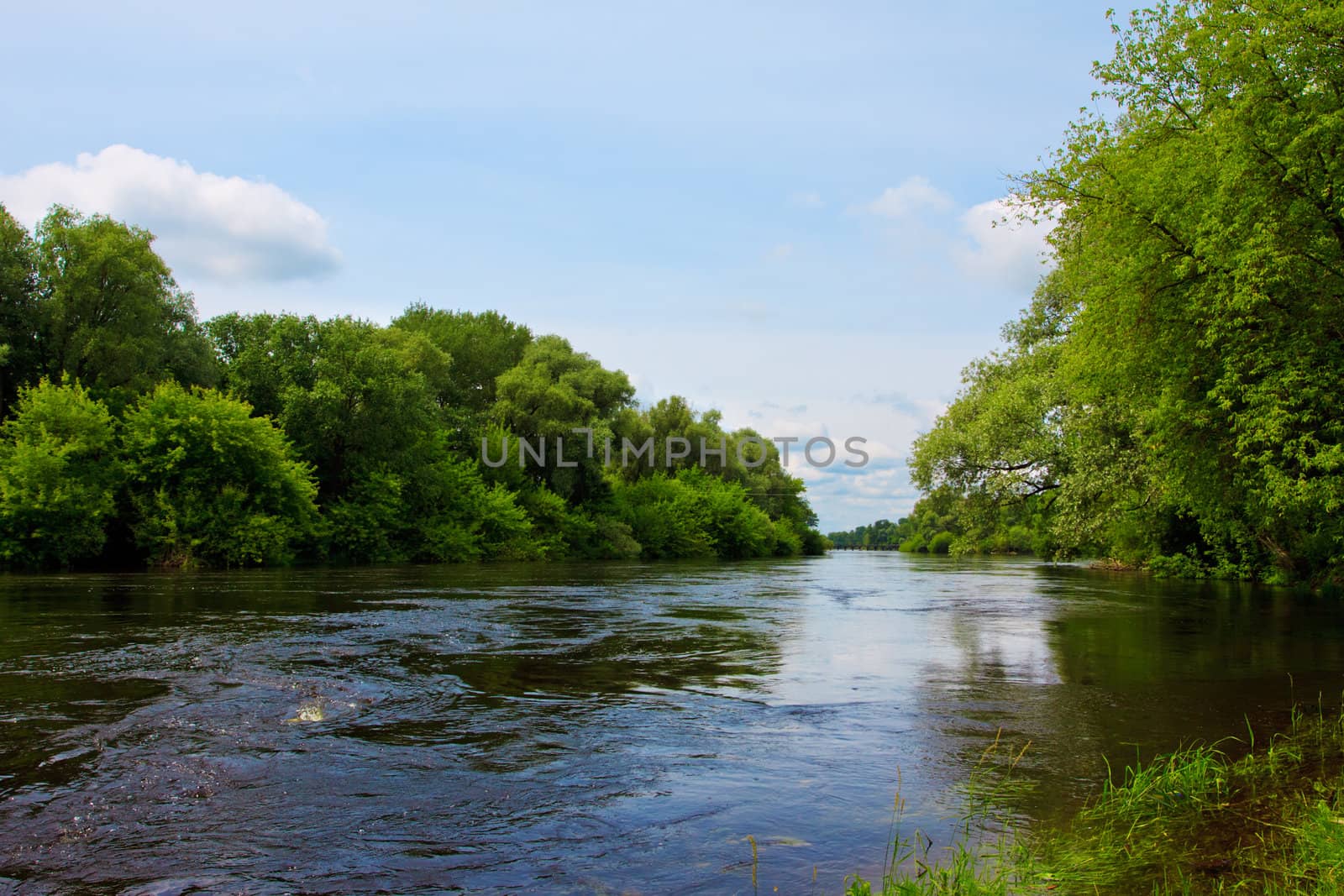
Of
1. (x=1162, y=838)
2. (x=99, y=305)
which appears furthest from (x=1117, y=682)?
(x=99, y=305)

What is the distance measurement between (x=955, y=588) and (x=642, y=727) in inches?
978

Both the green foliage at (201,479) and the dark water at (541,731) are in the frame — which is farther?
the green foliage at (201,479)

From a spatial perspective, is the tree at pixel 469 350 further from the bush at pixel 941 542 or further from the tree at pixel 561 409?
the bush at pixel 941 542

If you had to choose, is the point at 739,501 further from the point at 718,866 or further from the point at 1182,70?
the point at 718,866

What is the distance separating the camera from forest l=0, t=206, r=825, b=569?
32438 millimetres

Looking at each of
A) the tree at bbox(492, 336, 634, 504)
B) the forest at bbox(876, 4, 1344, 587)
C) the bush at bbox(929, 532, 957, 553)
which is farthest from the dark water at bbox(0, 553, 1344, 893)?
the bush at bbox(929, 532, 957, 553)

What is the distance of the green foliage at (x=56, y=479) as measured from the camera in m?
29.9

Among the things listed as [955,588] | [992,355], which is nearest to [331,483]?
[955,588]

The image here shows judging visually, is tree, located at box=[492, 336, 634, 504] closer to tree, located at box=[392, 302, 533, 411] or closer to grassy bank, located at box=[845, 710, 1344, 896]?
tree, located at box=[392, 302, 533, 411]

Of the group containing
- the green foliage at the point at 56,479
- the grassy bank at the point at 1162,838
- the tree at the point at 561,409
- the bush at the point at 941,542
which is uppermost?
the tree at the point at 561,409

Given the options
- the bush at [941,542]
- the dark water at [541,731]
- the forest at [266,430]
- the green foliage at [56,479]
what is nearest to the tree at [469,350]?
the forest at [266,430]

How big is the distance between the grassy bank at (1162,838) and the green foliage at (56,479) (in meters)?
32.7

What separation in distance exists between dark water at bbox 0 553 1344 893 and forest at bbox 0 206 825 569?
54.6 ft

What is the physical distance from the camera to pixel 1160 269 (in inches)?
658
